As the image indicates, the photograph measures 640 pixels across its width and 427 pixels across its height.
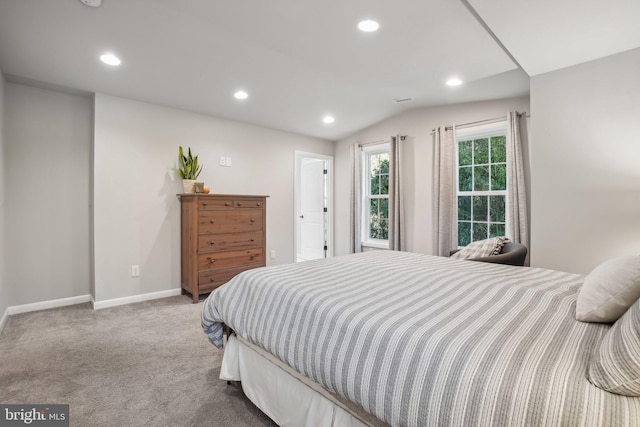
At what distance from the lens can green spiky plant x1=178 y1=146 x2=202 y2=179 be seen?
371 centimetres

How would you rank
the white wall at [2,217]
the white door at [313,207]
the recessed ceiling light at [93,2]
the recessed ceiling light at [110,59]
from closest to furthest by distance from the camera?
the recessed ceiling light at [93,2] < the recessed ceiling light at [110,59] < the white wall at [2,217] < the white door at [313,207]

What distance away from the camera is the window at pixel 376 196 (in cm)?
486

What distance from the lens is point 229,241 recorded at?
149 inches

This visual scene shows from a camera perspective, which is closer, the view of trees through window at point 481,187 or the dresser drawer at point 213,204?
the dresser drawer at point 213,204

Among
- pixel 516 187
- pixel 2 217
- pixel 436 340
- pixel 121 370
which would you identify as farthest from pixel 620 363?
pixel 2 217

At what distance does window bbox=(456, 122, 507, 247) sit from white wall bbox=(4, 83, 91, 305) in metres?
4.44

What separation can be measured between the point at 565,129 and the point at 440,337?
8.26 feet

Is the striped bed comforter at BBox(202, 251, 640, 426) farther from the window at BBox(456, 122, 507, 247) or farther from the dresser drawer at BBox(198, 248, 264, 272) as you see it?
the window at BBox(456, 122, 507, 247)

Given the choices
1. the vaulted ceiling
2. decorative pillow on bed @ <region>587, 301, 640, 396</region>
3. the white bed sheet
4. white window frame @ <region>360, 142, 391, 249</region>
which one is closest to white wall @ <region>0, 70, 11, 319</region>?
the vaulted ceiling

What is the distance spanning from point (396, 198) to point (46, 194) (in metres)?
4.11

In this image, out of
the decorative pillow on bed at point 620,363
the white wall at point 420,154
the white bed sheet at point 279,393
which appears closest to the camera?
the decorative pillow on bed at point 620,363

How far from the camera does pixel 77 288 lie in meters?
3.43

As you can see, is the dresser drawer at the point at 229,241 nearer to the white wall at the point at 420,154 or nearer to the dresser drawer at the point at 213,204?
the dresser drawer at the point at 213,204

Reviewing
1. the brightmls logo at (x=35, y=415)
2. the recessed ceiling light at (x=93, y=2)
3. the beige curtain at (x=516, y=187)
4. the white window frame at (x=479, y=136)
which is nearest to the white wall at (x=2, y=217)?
the recessed ceiling light at (x=93, y=2)
